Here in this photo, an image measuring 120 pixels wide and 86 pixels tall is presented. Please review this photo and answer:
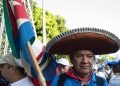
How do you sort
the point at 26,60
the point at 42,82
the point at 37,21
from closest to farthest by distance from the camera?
the point at 42,82, the point at 26,60, the point at 37,21

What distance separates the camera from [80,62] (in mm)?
5164

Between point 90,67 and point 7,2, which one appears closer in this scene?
point 90,67

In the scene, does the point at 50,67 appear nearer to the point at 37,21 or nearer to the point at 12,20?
the point at 12,20

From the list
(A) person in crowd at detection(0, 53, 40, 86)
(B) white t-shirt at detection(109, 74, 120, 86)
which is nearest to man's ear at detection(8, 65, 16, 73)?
(A) person in crowd at detection(0, 53, 40, 86)

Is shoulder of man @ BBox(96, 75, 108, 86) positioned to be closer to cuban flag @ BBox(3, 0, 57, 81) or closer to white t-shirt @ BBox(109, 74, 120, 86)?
cuban flag @ BBox(3, 0, 57, 81)

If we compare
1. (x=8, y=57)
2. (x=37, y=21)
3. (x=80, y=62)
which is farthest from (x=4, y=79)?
(x=37, y=21)

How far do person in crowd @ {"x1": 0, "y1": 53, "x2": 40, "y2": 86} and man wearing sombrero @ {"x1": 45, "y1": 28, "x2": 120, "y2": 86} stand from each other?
16.9 inches

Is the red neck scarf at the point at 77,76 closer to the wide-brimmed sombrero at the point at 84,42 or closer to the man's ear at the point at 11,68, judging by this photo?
the wide-brimmed sombrero at the point at 84,42

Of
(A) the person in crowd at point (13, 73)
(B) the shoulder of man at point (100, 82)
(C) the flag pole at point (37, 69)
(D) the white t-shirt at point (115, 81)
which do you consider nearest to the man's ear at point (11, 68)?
(A) the person in crowd at point (13, 73)

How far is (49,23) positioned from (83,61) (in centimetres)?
5326

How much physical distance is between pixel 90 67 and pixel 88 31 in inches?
15.4

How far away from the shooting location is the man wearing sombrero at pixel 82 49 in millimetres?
5105

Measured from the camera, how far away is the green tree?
165 feet

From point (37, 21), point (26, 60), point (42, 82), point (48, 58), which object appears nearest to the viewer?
point (42, 82)
